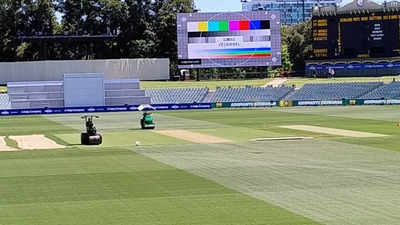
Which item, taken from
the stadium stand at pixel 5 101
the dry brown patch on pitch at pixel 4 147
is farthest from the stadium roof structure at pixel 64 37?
the dry brown patch on pitch at pixel 4 147

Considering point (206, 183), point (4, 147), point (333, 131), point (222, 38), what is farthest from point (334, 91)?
point (206, 183)

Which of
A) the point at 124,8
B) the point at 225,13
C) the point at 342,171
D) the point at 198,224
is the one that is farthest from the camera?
the point at 124,8

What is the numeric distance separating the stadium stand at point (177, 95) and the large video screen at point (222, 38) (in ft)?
11.5

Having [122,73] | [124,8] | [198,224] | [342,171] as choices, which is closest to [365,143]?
[342,171]

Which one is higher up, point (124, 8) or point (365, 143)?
point (124, 8)

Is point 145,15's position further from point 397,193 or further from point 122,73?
point 397,193

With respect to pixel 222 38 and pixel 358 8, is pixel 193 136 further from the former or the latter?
pixel 358 8

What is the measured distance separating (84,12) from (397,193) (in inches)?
3922

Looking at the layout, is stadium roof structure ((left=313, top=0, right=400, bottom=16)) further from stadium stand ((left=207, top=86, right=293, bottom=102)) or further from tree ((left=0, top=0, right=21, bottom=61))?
tree ((left=0, top=0, right=21, bottom=61))

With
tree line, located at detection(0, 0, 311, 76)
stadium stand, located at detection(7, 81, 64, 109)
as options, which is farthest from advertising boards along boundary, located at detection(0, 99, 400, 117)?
tree line, located at detection(0, 0, 311, 76)

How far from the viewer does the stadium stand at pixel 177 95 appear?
84125 mm

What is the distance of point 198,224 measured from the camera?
14898 mm

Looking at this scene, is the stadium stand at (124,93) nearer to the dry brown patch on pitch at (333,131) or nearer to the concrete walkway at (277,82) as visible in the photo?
the concrete walkway at (277,82)

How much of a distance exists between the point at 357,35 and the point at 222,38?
15.9 metres
